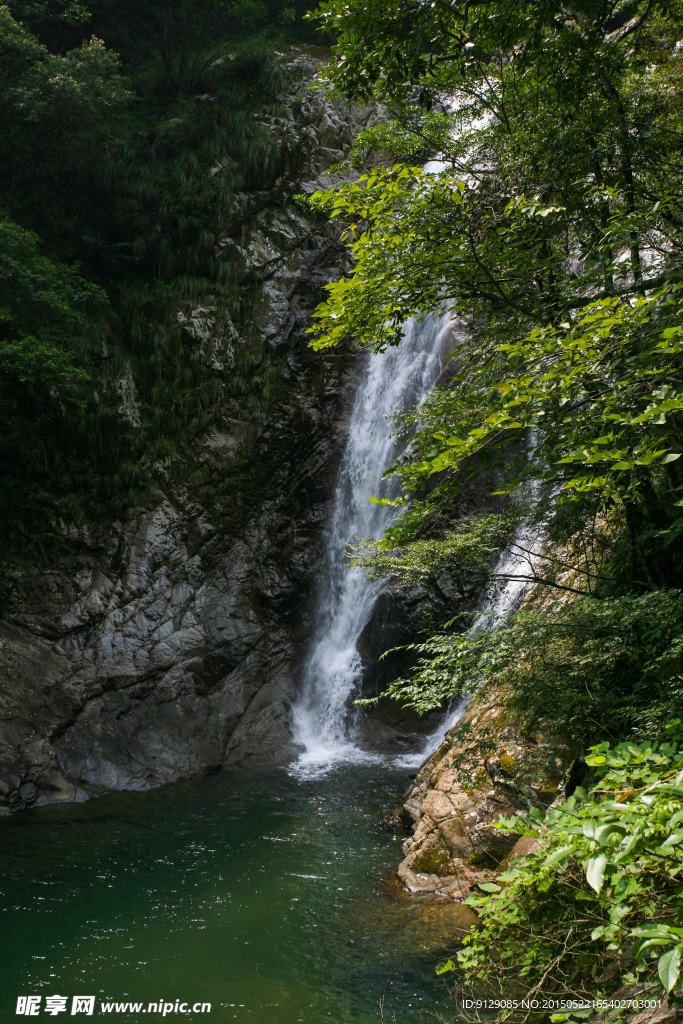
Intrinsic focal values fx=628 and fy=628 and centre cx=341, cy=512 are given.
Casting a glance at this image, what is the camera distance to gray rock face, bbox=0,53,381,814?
1102cm

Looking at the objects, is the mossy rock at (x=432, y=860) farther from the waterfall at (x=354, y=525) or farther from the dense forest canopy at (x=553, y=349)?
the waterfall at (x=354, y=525)

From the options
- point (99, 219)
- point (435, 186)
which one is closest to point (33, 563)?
point (99, 219)

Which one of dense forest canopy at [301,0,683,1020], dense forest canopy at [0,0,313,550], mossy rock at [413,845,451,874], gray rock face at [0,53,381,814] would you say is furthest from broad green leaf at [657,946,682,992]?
dense forest canopy at [0,0,313,550]

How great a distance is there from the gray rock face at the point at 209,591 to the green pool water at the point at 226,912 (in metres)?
1.53

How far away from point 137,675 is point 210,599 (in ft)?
7.21

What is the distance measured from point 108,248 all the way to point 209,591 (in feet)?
28.7

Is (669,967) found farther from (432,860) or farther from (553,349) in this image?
(432,860)

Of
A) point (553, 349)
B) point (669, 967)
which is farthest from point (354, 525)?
point (669, 967)

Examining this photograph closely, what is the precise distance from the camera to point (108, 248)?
→ 599 inches

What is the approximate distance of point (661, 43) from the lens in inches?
298

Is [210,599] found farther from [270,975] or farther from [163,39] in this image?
[163,39]

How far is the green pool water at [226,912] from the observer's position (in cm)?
519

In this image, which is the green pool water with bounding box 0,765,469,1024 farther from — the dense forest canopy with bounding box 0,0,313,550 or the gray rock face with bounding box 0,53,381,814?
the dense forest canopy with bounding box 0,0,313,550

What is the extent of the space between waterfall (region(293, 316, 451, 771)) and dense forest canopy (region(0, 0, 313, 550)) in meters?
2.58
